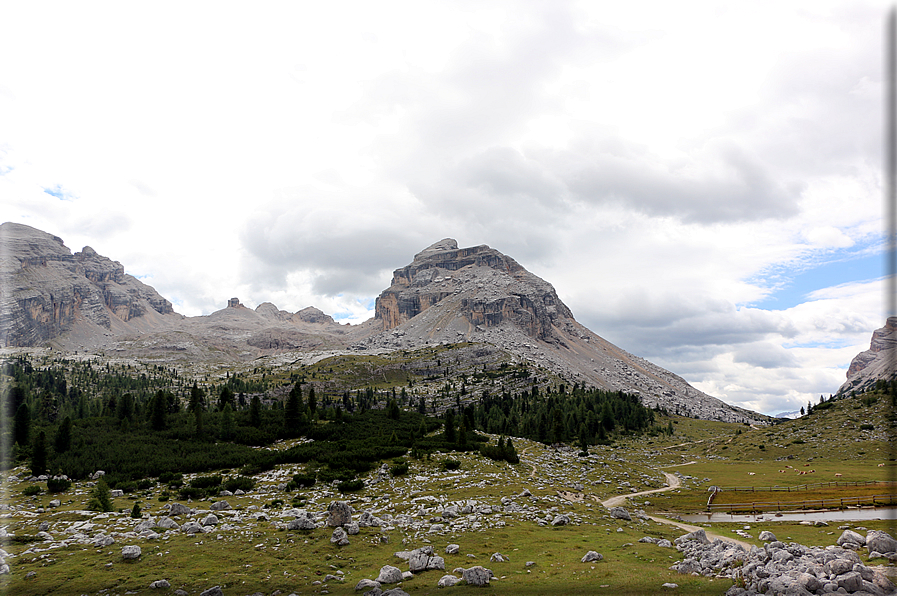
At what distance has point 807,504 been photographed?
47000 millimetres

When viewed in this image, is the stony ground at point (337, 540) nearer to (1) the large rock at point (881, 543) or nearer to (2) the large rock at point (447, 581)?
(2) the large rock at point (447, 581)

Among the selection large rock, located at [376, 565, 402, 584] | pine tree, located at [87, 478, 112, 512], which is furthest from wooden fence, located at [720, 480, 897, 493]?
pine tree, located at [87, 478, 112, 512]

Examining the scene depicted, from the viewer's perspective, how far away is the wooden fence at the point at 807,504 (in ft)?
146

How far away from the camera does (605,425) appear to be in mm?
159625

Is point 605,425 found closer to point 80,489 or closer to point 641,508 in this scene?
point 641,508

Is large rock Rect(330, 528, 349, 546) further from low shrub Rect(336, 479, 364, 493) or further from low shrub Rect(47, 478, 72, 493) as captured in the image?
low shrub Rect(47, 478, 72, 493)

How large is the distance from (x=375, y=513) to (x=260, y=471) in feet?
78.0

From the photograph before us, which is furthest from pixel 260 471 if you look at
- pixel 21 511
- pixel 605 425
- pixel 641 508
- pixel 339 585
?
pixel 605 425

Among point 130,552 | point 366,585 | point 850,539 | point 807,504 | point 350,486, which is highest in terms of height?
point 850,539

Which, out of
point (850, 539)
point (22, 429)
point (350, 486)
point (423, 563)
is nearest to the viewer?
point (850, 539)

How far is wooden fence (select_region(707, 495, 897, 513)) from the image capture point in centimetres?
4438

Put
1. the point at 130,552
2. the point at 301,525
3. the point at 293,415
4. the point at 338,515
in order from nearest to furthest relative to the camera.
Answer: the point at 130,552
the point at 301,525
the point at 338,515
the point at 293,415

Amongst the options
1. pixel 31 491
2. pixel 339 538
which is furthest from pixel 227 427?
pixel 339 538

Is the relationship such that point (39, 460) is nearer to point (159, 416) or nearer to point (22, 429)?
point (159, 416)
